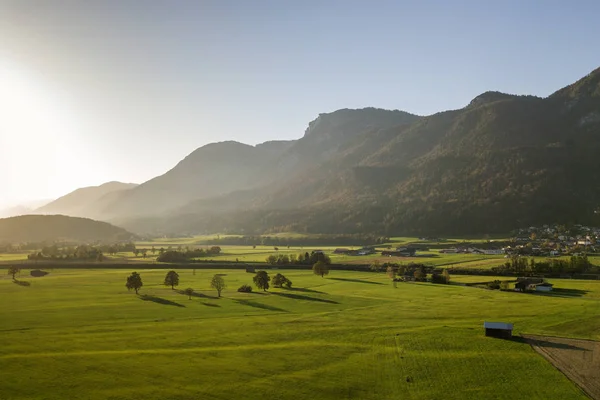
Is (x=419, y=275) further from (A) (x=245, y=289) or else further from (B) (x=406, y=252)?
(B) (x=406, y=252)

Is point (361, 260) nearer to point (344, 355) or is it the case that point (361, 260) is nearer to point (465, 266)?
point (465, 266)

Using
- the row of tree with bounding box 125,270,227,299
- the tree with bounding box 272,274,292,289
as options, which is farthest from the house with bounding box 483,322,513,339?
the tree with bounding box 272,274,292,289

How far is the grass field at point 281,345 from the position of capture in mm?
48562

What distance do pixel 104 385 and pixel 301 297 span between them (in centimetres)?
5494

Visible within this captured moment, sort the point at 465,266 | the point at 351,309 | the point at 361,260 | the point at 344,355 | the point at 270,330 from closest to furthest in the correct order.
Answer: the point at 344,355 < the point at 270,330 < the point at 351,309 < the point at 465,266 < the point at 361,260

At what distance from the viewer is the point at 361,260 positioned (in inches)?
6983

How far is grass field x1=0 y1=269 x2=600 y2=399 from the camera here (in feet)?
159

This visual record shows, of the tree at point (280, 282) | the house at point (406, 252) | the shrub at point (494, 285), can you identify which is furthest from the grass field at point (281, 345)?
the house at point (406, 252)

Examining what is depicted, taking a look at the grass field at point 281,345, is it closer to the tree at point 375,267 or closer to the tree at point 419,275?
the tree at point 419,275

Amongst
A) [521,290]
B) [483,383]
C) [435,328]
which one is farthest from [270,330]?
[521,290]

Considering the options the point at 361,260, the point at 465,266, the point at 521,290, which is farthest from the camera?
the point at 361,260

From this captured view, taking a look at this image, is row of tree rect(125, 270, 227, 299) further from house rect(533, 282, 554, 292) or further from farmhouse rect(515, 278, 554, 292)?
house rect(533, 282, 554, 292)

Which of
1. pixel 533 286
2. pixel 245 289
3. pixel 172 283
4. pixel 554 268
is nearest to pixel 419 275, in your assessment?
pixel 533 286

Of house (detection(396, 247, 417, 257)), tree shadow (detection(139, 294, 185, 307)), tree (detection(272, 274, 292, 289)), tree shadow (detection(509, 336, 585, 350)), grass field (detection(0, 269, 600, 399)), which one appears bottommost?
tree shadow (detection(509, 336, 585, 350))
